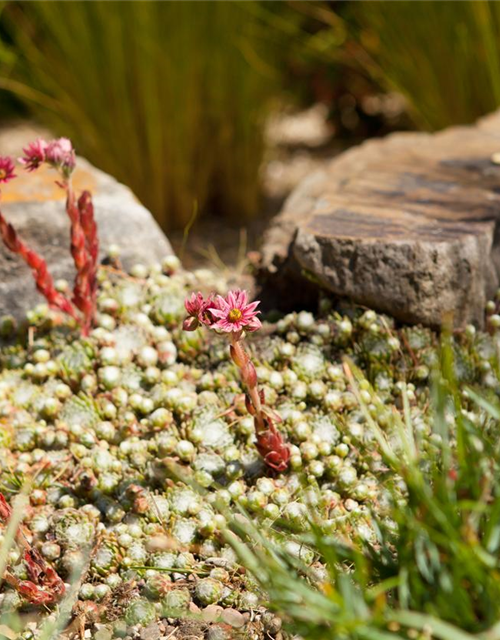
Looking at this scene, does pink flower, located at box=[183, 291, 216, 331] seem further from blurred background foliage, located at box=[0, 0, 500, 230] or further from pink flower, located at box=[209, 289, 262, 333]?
blurred background foliage, located at box=[0, 0, 500, 230]

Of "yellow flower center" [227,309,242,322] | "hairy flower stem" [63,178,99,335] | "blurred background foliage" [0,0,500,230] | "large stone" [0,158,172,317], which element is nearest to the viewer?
"yellow flower center" [227,309,242,322]

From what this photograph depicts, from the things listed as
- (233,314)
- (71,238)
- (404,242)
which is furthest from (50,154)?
(404,242)

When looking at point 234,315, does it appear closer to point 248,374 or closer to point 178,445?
point 248,374

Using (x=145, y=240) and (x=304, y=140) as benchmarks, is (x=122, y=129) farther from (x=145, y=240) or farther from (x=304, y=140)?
(x=304, y=140)

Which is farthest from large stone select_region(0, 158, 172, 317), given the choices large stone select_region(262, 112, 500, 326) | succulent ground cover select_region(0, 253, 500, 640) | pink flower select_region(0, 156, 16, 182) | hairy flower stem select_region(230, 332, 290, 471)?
hairy flower stem select_region(230, 332, 290, 471)

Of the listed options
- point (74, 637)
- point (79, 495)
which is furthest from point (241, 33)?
point (74, 637)

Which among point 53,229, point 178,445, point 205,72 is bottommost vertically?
point 178,445

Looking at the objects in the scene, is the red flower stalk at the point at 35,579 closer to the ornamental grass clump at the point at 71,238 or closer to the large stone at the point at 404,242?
the ornamental grass clump at the point at 71,238
